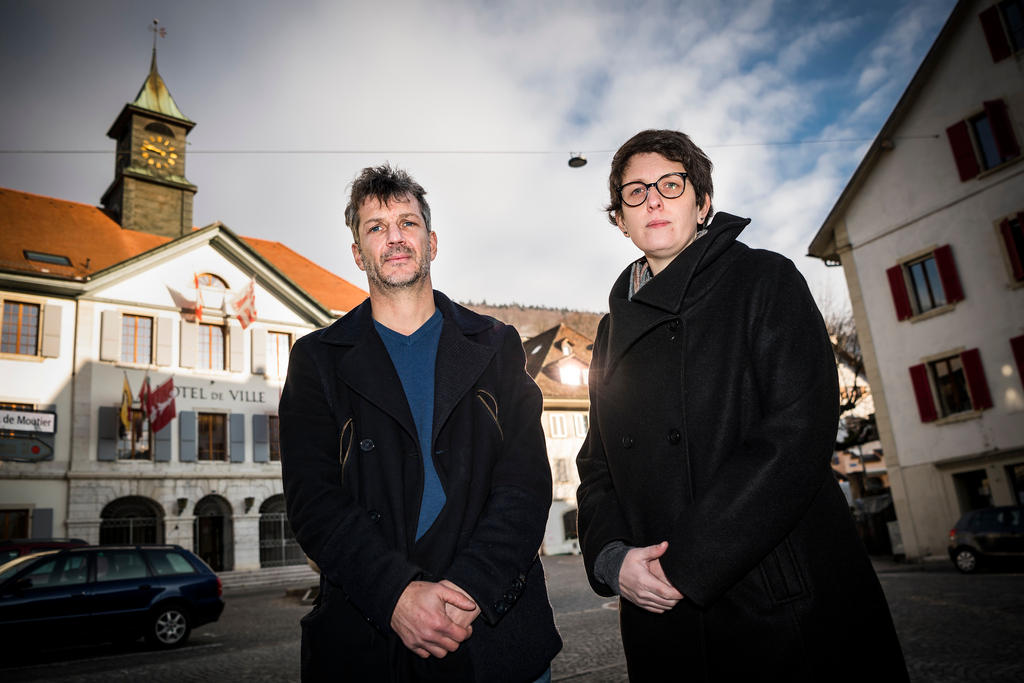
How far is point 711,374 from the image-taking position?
2.14 meters

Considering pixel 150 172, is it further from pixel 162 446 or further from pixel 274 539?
pixel 274 539

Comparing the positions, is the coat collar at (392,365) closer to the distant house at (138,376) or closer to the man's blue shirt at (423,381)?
the man's blue shirt at (423,381)

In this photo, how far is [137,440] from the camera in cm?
2486

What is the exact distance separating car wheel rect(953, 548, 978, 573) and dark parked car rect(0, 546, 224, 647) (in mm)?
14481

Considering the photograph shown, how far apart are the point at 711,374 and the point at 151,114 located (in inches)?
1448

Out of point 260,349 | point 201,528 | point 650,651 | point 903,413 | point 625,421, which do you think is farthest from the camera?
point 260,349

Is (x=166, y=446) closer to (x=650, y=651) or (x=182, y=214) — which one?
(x=182, y=214)

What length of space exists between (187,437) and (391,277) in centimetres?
2576

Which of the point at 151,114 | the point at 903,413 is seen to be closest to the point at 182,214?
the point at 151,114

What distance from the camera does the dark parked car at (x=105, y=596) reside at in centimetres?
938

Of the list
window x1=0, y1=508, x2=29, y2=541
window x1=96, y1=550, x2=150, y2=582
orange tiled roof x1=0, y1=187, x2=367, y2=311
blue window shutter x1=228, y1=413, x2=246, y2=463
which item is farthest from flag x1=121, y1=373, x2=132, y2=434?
window x1=96, y1=550, x2=150, y2=582

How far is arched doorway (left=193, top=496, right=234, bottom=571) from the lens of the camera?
25703 mm

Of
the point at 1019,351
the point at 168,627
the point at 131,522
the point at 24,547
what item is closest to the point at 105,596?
the point at 168,627

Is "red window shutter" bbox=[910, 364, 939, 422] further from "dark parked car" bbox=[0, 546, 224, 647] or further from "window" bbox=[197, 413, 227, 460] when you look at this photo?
"window" bbox=[197, 413, 227, 460]
